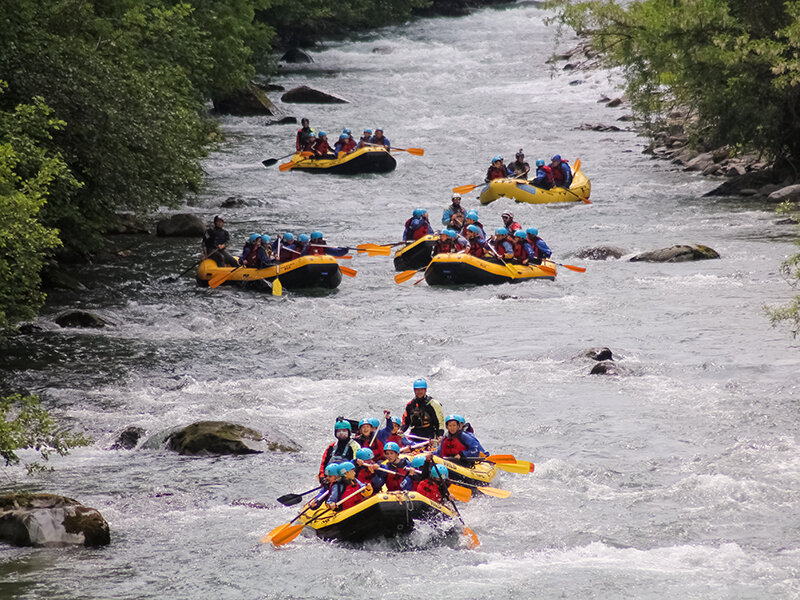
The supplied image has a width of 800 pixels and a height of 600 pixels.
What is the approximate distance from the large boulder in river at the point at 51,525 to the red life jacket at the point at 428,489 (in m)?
3.38

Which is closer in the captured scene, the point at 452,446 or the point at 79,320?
the point at 452,446

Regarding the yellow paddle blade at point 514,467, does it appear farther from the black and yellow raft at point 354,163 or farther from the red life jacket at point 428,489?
the black and yellow raft at point 354,163

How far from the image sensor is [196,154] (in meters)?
25.9

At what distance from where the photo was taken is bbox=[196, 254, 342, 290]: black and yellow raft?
23703 millimetres

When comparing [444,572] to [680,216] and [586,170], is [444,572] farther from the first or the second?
[586,170]

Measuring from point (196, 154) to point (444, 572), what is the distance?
15.6 metres

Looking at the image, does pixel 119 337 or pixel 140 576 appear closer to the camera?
pixel 140 576

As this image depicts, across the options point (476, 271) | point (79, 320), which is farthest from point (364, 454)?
point (476, 271)

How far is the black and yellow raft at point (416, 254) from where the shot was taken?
25016 millimetres

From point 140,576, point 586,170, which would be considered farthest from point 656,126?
point 140,576

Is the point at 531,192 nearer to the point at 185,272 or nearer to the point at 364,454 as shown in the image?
the point at 185,272

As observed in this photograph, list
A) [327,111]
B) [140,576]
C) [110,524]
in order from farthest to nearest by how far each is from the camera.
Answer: [327,111] < [110,524] < [140,576]

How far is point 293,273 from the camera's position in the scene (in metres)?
23.9

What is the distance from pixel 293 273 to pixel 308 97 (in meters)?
22.3
